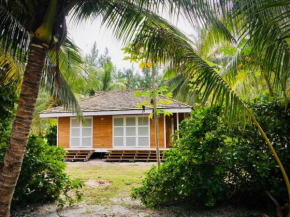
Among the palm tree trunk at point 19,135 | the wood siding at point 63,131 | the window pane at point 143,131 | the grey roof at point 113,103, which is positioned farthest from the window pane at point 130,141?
the palm tree trunk at point 19,135

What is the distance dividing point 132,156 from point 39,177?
9531mm

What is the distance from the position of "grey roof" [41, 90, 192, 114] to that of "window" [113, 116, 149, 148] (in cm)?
96

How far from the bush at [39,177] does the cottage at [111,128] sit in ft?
29.6

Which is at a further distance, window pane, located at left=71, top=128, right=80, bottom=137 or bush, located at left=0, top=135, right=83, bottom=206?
window pane, located at left=71, top=128, right=80, bottom=137

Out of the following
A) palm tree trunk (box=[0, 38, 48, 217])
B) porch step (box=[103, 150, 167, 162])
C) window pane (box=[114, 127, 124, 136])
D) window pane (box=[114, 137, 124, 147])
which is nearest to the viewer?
palm tree trunk (box=[0, 38, 48, 217])

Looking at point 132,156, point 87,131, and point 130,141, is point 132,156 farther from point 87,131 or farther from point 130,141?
point 87,131

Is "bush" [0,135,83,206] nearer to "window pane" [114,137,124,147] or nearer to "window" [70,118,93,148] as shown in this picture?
"window pane" [114,137,124,147]

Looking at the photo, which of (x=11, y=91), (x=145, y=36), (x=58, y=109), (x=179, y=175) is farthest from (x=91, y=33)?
(x=58, y=109)

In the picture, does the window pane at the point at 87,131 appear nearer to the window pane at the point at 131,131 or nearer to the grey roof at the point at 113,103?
the grey roof at the point at 113,103

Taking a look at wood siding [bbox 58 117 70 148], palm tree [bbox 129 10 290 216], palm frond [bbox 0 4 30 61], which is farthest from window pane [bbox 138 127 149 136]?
palm tree [bbox 129 10 290 216]

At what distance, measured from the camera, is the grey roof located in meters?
14.0

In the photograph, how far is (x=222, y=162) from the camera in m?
4.39

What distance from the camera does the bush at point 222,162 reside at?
4.05 m

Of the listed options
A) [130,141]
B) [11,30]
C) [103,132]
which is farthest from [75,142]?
[11,30]
